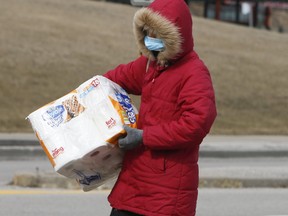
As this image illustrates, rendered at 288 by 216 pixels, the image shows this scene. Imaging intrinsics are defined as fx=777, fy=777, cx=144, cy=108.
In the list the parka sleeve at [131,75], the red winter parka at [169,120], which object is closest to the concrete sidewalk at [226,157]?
the parka sleeve at [131,75]

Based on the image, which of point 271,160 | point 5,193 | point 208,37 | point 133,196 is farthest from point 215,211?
point 208,37

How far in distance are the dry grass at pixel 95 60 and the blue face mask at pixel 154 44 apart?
10767 millimetres

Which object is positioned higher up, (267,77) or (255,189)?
(255,189)

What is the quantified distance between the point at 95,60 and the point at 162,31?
1685 cm

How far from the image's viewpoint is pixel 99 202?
8.20 metres

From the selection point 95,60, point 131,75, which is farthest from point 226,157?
point 131,75

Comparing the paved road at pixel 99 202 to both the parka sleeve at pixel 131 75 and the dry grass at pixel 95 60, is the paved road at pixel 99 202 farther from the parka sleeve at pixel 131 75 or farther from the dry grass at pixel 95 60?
the dry grass at pixel 95 60

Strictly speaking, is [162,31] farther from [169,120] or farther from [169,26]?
[169,120]

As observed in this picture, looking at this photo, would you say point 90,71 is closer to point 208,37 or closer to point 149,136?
point 208,37

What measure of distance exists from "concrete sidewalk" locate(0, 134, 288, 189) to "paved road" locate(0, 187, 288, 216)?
0.54 feet

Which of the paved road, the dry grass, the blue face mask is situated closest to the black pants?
the blue face mask

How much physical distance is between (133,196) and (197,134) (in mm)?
495

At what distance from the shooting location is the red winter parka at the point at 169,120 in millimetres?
3928

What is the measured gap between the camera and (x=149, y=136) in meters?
3.98
